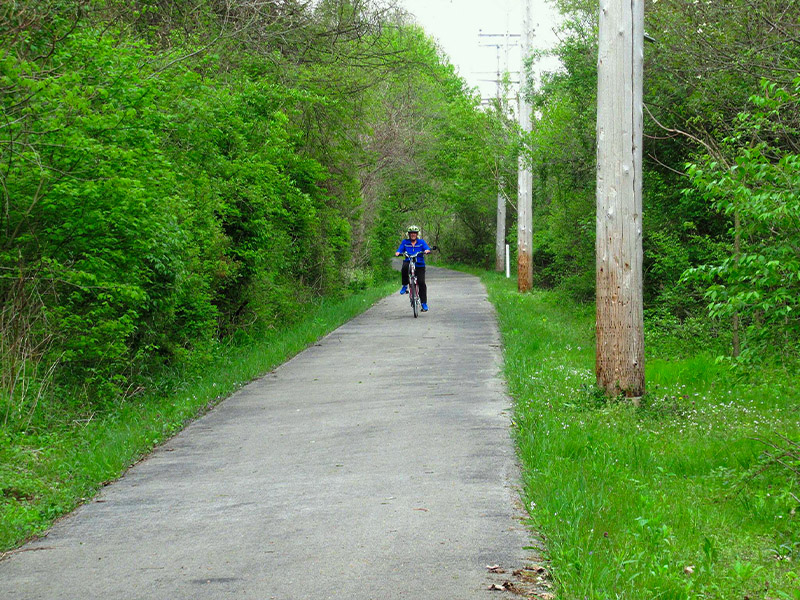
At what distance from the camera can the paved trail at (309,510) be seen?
4.97 meters

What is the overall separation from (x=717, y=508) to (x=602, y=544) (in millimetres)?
1547

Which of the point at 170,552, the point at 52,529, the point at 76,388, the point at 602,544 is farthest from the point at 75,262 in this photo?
the point at 602,544

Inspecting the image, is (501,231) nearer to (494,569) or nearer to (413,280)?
(413,280)

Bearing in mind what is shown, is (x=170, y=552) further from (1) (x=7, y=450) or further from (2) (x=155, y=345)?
(2) (x=155, y=345)

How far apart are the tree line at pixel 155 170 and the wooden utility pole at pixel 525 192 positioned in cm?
561

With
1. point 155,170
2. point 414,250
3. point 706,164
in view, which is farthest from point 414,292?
point 706,164

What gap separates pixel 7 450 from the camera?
7812 millimetres

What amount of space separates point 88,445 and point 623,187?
19.9 feet

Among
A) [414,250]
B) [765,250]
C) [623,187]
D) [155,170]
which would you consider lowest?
[414,250]

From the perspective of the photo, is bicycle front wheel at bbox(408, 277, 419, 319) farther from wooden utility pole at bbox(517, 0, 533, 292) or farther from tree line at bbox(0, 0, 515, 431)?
wooden utility pole at bbox(517, 0, 533, 292)

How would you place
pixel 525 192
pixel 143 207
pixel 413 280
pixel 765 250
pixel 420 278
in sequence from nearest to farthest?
1. pixel 765 250
2. pixel 143 207
3. pixel 420 278
4. pixel 413 280
5. pixel 525 192

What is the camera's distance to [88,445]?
847 centimetres

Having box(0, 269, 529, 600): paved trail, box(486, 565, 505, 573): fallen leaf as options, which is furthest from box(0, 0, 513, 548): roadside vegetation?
box(486, 565, 505, 573): fallen leaf

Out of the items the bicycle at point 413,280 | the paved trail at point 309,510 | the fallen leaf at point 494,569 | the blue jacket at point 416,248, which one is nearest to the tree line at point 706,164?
the paved trail at point 309,510
